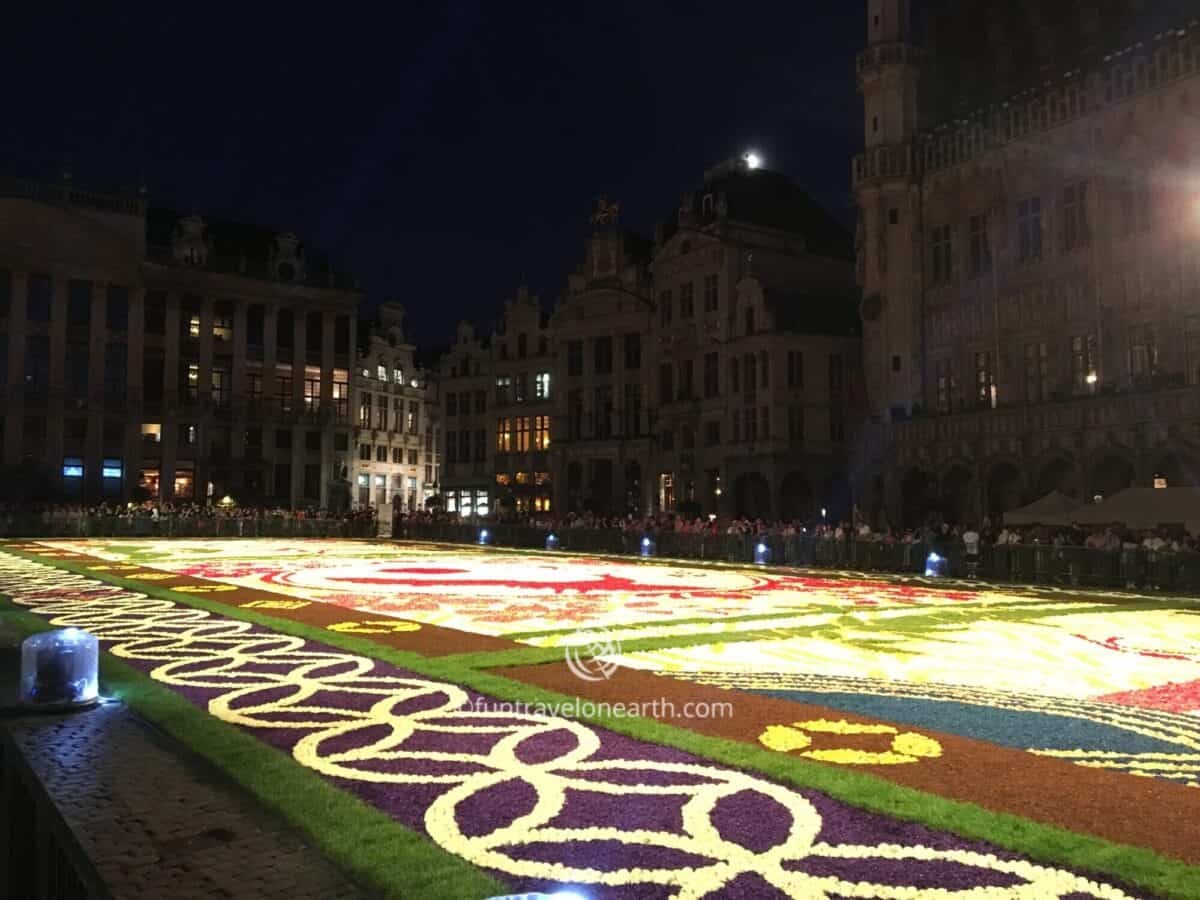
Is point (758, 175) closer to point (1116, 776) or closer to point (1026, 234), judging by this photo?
point (1026, 234)

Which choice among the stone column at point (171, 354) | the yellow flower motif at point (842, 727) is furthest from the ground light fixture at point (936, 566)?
the stone column at point (171, 354)

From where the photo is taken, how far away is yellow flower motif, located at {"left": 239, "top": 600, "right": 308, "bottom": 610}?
54.7 feet

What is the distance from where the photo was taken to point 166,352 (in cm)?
7294

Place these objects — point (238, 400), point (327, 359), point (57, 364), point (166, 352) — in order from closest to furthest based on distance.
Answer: point (57, 364), point (166, 352), point (238, 400), point (327, 359)

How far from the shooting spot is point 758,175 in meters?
65.1

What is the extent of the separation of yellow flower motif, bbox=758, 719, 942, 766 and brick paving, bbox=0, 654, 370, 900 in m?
3.75

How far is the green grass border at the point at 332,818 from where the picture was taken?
4.68 m

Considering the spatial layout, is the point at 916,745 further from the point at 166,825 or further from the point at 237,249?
the point at 237,249

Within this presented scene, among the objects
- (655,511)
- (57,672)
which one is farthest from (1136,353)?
(57,672)

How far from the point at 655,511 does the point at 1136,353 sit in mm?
30569

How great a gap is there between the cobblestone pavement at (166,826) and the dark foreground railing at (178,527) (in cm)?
4508

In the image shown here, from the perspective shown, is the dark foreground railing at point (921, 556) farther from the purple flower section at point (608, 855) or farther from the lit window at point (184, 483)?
the lit window at point (184, 483)

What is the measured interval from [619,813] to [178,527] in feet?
158

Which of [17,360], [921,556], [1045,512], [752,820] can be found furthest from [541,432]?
[752,820]
